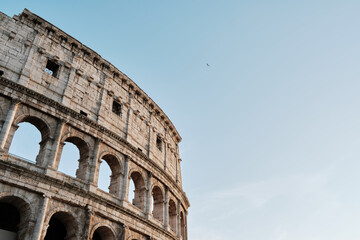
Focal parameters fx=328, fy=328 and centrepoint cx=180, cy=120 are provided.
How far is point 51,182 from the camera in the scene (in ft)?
44.1

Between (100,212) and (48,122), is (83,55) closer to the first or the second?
(48,122)

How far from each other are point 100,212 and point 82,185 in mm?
1456

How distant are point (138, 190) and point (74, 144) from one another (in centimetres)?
449

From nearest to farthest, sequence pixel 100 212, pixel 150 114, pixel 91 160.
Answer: pixel 100 212 < pixel 91 160 < pixel 150 114

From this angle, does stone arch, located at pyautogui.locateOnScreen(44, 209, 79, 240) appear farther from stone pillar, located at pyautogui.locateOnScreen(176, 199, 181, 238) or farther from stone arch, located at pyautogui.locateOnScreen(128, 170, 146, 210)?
stone pillar, located at pyautogui.locateOnScreen(176, 199, 181, 238)

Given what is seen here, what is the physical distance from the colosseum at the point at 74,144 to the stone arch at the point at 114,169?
0.05 meters

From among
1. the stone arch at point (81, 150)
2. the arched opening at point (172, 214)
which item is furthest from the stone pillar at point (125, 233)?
the arched opening at point (172, 214)

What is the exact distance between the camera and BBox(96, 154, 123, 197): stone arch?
16542 millimetres

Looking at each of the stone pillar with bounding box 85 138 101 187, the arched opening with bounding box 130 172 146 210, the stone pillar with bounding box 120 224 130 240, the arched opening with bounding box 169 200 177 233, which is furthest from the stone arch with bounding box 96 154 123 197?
the arched opening with bounding box 169 200 177 233

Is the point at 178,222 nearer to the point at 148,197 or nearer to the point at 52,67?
the point at 148,197

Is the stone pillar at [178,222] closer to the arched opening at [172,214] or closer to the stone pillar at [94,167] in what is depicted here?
the arched opening at [172,214]

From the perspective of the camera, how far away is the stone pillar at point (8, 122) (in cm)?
1300

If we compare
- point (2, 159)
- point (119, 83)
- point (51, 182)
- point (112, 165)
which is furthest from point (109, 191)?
point (119, 83)

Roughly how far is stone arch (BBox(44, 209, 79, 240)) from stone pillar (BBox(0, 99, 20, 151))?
137 inches
